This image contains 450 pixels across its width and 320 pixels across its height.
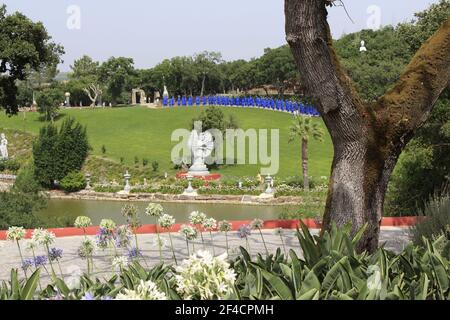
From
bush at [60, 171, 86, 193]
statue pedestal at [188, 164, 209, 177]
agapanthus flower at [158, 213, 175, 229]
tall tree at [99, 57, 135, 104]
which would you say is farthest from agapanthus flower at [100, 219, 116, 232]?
tall tree at [99, 57, 135, 104]

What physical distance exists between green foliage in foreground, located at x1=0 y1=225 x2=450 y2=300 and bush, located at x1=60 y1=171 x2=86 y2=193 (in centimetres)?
3173

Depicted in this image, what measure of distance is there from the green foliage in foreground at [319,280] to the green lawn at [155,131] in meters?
33.0

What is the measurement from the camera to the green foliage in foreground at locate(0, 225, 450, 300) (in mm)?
2711

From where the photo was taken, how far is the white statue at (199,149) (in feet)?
114

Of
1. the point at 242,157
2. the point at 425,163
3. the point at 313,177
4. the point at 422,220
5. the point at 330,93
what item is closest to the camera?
the point at 330,93

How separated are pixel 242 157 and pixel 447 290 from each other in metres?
38.2

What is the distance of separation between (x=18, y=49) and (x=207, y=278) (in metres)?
17.9

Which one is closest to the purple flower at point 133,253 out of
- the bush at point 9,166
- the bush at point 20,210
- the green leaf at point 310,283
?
the green leaf at point 310,283

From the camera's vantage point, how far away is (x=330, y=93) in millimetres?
4906

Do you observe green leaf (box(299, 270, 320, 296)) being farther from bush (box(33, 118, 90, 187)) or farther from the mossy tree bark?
bush (box(33, 118, 90, 187))

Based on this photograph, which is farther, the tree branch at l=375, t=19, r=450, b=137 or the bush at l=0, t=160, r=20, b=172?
the bush at l=0, t=160, r=20, b=172

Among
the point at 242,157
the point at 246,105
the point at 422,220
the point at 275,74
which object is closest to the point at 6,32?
the point at 422,220

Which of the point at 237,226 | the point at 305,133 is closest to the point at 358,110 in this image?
the point at 237,226

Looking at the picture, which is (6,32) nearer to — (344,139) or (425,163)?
(425,163)
